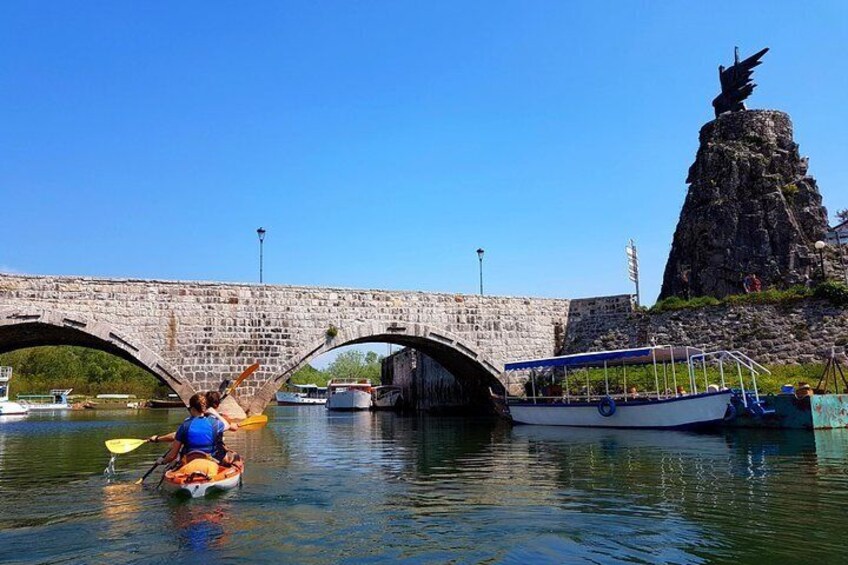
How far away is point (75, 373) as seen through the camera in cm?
7269

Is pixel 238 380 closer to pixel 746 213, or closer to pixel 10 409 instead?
pixel 746 213

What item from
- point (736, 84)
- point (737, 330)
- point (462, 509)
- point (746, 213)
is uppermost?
point (736, 84)

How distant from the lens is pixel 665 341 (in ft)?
93.7

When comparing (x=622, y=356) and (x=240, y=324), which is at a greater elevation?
(x=240, y=324)

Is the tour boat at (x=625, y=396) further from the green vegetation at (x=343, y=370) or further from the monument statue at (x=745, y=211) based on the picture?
the green vegetation at (x=343, y=370)

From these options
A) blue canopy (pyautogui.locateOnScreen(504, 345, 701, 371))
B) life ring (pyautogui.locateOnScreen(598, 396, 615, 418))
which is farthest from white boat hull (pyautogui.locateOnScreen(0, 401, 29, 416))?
life ring (pyautogui.locateOnScreen(598, 396, 615, 418))

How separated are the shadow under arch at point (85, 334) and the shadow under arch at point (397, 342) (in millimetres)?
2886

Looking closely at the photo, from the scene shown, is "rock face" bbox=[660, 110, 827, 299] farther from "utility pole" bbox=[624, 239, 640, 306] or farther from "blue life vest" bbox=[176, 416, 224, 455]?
"blue life vest" bbox=[176, 416, 224, 455]

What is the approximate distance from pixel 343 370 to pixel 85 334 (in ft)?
347

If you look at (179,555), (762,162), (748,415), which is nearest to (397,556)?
(179,555)

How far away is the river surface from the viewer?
660 centimetres

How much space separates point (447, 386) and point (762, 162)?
22.0m

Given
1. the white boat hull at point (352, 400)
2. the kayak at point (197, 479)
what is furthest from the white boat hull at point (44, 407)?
the kayak at point (197, 479)

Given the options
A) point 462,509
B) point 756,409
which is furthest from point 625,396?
point 462,509
